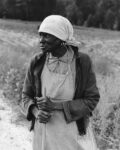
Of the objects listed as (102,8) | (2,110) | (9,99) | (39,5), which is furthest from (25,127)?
(102,8)

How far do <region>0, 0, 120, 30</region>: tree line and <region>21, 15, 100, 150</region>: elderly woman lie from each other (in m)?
58.8

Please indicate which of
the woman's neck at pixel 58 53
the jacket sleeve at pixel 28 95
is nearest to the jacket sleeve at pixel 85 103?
the woman's neck at pixel 58 53

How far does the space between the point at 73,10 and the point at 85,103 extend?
64.7 m

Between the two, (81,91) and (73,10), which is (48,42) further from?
(73,10)

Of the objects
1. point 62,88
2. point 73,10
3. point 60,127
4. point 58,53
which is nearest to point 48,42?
point 58,53

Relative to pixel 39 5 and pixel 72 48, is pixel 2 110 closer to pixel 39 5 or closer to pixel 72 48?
pixel 72 48

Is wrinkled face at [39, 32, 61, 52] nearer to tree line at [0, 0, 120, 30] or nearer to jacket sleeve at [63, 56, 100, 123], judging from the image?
jacket sleeve at [63, 56, 100, 123]

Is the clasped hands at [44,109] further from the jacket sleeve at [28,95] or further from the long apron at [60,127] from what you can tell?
the jacket sleeve at [28,95]

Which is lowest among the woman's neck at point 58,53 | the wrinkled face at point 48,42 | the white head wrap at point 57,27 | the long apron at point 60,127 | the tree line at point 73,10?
the tree line at point 73,10

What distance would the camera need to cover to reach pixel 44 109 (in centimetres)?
199

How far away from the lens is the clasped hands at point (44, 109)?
6.48 feet

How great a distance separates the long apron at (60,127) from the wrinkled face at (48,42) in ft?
0.43

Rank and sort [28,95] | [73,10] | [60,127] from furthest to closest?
[73,10]
[28,95]
[60,127]

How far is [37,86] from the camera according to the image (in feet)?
7.02
